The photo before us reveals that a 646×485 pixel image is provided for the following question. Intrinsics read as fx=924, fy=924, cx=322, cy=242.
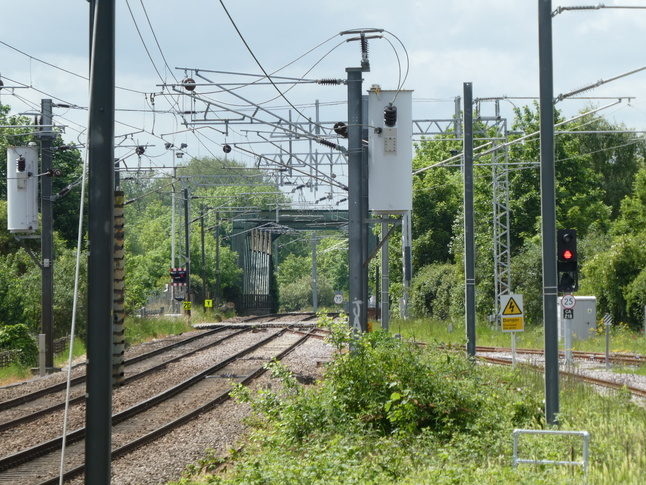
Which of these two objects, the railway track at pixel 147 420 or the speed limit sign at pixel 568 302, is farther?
the speed limit sign at pixel 568 302

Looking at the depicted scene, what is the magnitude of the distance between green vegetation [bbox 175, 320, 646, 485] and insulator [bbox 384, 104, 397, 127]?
206 inches

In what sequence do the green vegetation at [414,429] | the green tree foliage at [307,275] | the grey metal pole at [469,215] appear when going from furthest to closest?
the green tree foliage at [307,275] → the grey metal pole at [469,215] → the green vegetation at [414,429]

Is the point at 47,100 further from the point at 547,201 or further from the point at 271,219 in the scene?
the point at 271,219

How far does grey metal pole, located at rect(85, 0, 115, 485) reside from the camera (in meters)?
7.73

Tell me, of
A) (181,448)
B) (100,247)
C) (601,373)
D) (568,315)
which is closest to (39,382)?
(181,448)

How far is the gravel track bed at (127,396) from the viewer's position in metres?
16.2

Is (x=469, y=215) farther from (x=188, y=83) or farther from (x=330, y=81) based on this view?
(x=188, y=83)

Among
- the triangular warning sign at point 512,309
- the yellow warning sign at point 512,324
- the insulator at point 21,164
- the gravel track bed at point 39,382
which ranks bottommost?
the gravel track bed at point 39,382

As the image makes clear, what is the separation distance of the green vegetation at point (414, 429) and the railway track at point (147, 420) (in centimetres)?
220

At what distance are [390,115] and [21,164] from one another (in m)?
12.9

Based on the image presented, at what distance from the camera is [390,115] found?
19125 millimetres

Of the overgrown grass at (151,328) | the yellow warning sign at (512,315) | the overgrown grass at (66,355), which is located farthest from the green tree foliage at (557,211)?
the overgrown grass at (66,355)

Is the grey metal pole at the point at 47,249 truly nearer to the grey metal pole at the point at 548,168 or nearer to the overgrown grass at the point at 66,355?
the overgrown grass at the point at 66,355

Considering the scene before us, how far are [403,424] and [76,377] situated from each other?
1493cm
